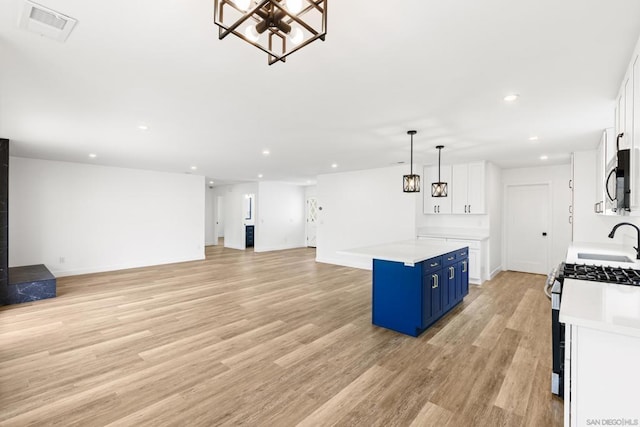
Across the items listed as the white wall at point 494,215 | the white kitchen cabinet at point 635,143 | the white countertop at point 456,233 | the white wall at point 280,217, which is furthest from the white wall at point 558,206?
the white wall at point 280,217

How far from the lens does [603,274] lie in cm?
225

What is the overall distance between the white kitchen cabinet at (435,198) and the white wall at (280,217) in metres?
5.66

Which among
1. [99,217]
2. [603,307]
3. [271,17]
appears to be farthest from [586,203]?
[99,217]

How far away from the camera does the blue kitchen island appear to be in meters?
3.44

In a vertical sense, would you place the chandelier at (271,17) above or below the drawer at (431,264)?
above

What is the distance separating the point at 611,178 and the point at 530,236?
513 centimetres

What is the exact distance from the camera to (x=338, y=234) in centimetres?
825

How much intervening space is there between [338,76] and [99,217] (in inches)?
288

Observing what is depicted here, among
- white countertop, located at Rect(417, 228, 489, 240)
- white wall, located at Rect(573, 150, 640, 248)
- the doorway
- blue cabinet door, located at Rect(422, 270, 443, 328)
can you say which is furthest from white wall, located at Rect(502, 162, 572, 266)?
the doorway

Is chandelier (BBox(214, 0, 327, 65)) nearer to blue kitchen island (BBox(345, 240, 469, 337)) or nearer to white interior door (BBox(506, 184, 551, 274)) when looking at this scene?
blue kitchen island (BBox(345, 240, 469, 337))

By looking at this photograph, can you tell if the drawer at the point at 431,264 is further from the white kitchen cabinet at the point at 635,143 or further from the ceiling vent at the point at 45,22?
the ceiling vent at the point at 45,22

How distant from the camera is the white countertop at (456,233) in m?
6.14

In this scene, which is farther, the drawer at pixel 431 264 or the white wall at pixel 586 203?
the white wall at pixel 586 203

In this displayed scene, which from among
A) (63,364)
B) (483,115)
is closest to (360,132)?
(483,115)
